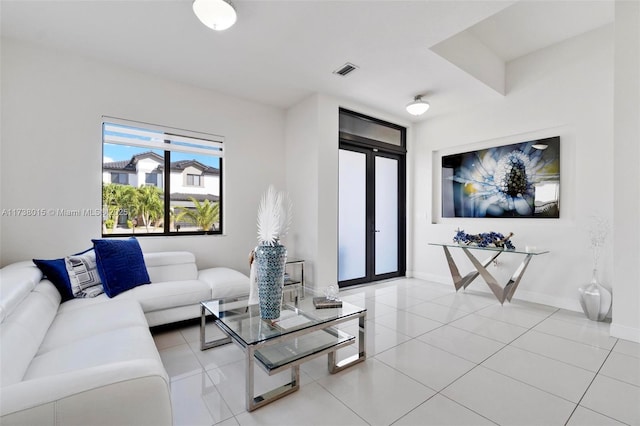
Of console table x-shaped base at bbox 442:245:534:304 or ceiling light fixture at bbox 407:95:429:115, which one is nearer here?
console table x-shaped base at bbox 442:245:534:304

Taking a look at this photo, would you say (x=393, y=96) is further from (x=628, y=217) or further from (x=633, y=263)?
(x=633, y=263)

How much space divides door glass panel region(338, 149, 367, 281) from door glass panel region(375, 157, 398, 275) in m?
0.33

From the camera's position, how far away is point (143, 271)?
282 centimetres

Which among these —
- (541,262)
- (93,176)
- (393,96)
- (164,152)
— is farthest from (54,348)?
(541,262)

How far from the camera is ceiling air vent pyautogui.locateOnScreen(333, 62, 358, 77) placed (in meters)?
3.23

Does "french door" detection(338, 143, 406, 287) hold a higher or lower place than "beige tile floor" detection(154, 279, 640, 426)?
higher

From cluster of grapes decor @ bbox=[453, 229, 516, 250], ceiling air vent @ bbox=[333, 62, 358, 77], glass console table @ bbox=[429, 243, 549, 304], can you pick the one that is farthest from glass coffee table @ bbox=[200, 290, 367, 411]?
ceiling air vent @ bbox=[333, 62, 358, 77]

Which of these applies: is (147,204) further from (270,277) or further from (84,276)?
(270,277)

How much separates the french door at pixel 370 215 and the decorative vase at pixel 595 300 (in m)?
2.54

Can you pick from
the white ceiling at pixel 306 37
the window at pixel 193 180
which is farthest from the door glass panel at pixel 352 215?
the window at pixel 193 180

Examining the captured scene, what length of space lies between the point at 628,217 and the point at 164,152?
5.00 metres

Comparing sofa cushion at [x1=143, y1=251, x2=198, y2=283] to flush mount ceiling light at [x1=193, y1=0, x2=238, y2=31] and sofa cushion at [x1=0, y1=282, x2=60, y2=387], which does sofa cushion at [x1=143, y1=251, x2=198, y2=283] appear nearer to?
sofa cushion at [x1=0, y1=282, x2=60, y2=387]

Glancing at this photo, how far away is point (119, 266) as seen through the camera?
2650mm

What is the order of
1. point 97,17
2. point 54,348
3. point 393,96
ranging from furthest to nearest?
1. point 393,96
2. point 97,17
3. point 54,348
